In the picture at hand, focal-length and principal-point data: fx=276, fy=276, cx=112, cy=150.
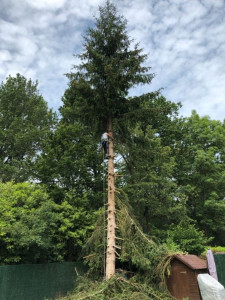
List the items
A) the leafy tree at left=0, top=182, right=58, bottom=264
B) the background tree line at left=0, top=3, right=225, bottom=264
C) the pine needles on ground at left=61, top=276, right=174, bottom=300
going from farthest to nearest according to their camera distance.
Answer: the background tree line at left=0, top=3, right=225, bottom=264
the leafy tree at left=0, top=182, right=58, bottom=264
the pine needles on ground at left=61, top=276, right=174, bottom=300

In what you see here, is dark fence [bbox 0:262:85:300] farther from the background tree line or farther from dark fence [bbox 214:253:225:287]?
dark fence [bbox 214:253:225:287]

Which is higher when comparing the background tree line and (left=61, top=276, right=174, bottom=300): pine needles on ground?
the background tree line

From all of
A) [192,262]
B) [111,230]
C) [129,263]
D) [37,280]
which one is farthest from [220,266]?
[37,280]

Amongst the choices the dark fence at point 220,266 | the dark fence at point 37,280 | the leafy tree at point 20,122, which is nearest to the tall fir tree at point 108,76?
the dark fence at point 37,280

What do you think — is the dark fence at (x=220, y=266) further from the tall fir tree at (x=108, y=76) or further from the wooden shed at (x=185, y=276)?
the tall fir tree at (x=108, y=76)

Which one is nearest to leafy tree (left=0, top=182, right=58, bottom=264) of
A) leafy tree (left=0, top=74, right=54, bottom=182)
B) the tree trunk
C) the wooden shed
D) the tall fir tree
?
the tree trunk

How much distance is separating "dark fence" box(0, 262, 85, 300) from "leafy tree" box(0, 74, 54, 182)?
32.0 feet

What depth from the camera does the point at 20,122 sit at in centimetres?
A: 2153

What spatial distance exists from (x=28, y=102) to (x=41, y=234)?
1444 cm

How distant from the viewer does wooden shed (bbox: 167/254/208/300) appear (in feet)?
30.6

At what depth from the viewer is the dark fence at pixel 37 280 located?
922 cm

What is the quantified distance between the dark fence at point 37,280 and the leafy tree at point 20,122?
975 centimetres

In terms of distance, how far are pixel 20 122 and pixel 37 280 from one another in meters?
14.0

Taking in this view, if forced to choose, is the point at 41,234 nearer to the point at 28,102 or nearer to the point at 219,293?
the point at 219,293
